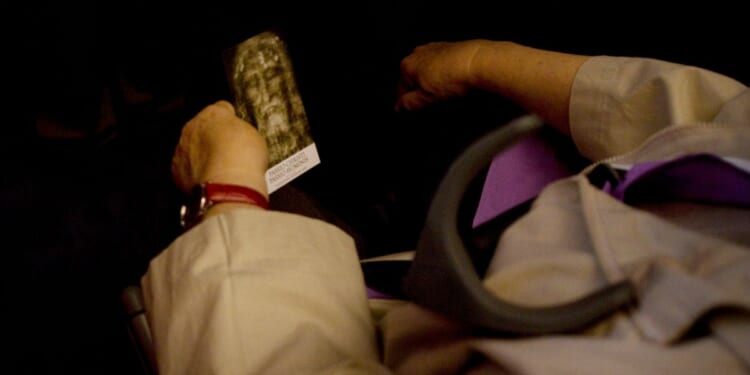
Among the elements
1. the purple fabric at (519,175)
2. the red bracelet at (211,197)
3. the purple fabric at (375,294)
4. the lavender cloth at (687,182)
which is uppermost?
the red bracelet at (211,197)

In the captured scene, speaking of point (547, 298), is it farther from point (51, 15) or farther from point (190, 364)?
point (51, 15)

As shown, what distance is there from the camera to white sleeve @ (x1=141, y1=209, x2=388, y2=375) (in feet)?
1.54

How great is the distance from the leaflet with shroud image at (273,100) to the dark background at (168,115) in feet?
0.07

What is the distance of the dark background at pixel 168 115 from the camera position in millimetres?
795

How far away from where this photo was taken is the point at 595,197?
417mm

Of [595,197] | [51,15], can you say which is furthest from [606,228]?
[51,15]

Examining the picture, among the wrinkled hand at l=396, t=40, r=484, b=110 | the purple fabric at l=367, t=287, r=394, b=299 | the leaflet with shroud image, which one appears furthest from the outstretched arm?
the purple fabric at l=367, t=287, r=394, b=299

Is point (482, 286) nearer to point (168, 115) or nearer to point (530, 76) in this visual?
point (530, 76)

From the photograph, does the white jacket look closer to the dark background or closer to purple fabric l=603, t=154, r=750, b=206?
purple fabric l=603, t=154, r=750, b=206

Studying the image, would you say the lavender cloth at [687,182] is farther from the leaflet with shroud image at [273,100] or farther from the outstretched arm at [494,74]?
the leaflet with shroud image at [273,100]

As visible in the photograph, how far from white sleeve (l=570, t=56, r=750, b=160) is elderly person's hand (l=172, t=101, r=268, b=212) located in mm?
356

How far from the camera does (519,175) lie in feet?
2.39

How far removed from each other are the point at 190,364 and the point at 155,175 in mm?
498

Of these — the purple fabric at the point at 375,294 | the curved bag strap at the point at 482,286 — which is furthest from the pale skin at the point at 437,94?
the curved bag strap at the point at 482,286
